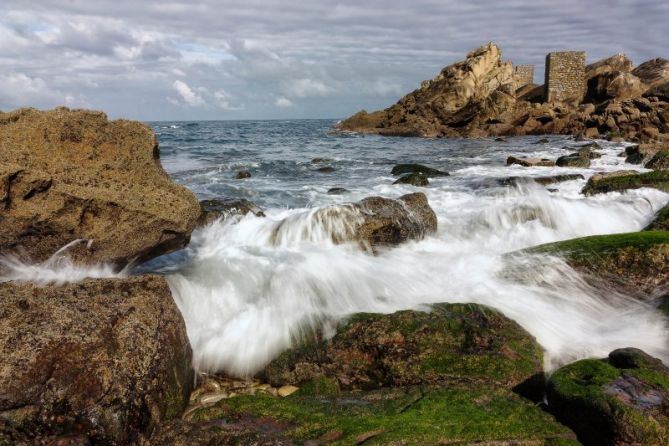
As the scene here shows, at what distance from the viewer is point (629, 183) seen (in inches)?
475

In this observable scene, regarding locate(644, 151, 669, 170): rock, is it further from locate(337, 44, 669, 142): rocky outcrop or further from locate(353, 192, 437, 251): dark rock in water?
locate(337, 44, 669, 142): rocky outcrop

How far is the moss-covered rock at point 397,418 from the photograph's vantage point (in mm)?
3463

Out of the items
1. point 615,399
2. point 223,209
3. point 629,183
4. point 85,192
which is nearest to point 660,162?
point 629,183

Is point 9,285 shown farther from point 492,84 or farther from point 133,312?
point 492,84

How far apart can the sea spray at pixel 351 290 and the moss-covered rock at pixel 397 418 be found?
1307mm

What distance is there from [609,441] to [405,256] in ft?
16.2

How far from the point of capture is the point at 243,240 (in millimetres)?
8695

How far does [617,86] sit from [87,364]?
54.3 m

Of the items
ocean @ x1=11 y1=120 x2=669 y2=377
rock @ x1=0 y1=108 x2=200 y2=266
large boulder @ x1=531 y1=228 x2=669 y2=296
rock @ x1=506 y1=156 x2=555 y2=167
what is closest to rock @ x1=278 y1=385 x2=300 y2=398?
ocean @ x1=11 y1=120 x2=669 y2=377

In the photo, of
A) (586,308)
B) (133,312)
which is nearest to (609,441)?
(586,308)

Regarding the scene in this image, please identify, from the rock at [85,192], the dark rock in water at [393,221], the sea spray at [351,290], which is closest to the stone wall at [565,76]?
the sea spray at [351,290]

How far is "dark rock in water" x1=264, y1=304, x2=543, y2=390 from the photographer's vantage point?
458 cm

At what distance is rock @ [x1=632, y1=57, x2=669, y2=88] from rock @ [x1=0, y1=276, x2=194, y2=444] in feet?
A: 182

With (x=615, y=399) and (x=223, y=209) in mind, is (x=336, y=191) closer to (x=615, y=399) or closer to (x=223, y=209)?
(x=223, y=209)
